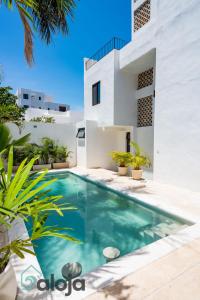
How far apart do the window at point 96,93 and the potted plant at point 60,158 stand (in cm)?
580

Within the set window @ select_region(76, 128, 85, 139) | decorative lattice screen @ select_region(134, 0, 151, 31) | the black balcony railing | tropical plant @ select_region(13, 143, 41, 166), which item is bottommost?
tropical plant @ select_region(13, 143, 41, 166)

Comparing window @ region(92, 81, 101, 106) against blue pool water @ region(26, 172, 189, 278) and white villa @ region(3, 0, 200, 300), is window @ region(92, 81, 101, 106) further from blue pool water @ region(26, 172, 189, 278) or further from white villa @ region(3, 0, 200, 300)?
blue pool water @ region(26, 172, 189, 278)

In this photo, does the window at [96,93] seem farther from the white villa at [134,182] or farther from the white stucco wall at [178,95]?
the white stucco wall at [178,95]

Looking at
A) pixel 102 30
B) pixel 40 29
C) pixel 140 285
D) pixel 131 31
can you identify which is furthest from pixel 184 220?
pixel 102 30

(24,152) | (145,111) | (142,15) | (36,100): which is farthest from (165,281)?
(36,100)

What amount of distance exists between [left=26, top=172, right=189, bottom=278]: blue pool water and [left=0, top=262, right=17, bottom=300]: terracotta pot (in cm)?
92

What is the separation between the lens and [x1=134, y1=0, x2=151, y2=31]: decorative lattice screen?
12453 mm

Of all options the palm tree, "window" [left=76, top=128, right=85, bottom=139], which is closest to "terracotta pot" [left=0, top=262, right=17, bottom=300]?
the palm tree

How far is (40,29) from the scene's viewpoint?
8156 millimetres

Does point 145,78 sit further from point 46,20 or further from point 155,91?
point 46,20

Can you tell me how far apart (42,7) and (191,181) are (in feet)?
36.8

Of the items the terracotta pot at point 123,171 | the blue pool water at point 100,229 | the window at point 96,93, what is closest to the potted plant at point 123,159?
the terracotta pot at point 123,171

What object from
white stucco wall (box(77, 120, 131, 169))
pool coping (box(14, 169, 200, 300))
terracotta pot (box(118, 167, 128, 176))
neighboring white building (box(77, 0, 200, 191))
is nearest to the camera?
pool coping (box(14, 169, 200, 300))

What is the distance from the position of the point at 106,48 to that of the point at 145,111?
270 inches
